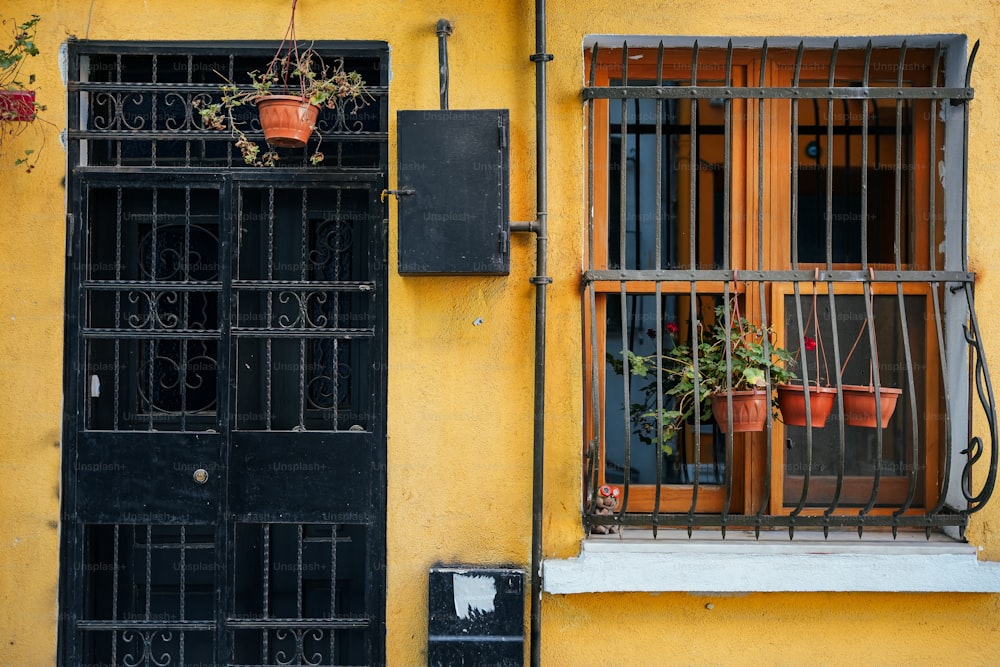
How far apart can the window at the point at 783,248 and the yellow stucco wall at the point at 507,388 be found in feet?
0.40

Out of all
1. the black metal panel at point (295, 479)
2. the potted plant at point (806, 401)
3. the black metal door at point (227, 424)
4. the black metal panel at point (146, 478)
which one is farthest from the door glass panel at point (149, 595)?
the potted plant at point (806, 401)

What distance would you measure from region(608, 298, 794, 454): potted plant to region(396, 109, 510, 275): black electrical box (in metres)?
0.81

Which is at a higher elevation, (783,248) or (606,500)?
(783,248)

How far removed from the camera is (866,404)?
3.37 metres

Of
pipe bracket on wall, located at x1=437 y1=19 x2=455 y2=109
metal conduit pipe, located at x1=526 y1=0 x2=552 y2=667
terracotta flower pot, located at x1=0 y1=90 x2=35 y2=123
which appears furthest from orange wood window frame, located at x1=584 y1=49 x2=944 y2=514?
terracotta flower pot, located at x1=0 y1=90 x2=35 y2=123

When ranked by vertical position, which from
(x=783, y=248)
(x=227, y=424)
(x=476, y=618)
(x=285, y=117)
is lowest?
(x=476, y=618)

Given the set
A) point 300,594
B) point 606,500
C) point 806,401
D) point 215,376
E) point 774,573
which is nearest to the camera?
point 806,401

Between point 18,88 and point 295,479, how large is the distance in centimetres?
209

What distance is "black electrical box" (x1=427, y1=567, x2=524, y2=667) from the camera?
3469 mm

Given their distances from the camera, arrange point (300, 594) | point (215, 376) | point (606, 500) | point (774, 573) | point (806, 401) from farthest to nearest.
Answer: point (215, 376) < point (300, 594) < point (606, 500) < point (774, 573) < point (806, 401)

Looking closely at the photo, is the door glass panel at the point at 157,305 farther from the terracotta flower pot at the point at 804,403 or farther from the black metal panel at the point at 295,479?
the terracotta flower pot at the point at 804,403

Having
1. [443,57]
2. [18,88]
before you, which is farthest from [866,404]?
[18,88]

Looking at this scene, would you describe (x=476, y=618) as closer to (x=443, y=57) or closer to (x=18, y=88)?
(x=443, y=57)

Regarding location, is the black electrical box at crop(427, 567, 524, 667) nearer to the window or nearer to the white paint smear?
the white paint smear
